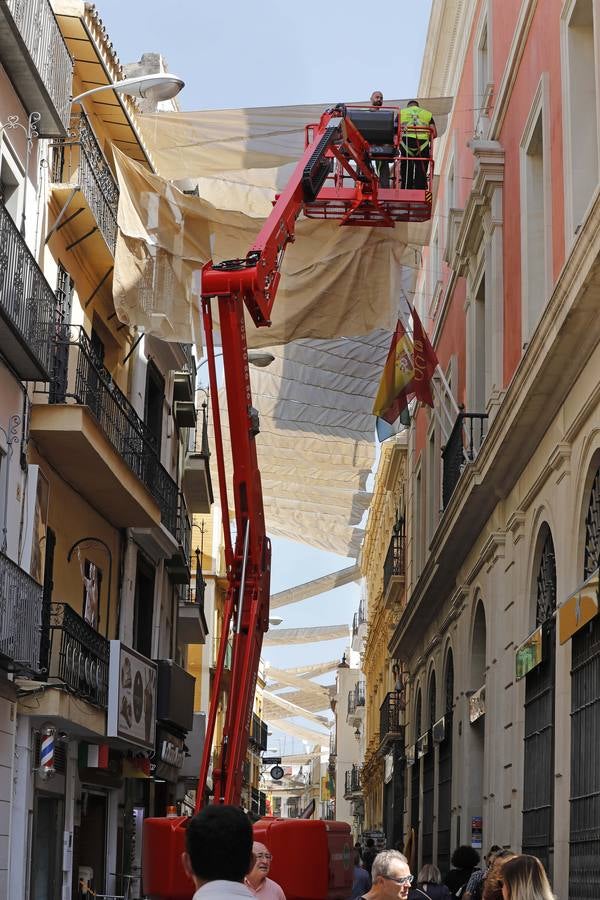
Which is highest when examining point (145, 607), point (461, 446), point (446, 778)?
point (461, 446)

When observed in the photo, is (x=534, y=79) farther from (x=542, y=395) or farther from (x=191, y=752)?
(x=191, y=752)

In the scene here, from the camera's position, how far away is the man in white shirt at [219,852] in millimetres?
3998

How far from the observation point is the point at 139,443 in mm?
21562

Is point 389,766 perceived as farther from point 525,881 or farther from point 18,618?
point 525,881

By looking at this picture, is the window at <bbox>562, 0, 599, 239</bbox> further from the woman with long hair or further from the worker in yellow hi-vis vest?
the woman with long hair

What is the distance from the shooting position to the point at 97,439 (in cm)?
1831

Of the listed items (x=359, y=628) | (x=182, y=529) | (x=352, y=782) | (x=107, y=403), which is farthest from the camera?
(x=359, y=628)

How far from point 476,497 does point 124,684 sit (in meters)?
5.55

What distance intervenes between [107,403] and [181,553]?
746 centimetres

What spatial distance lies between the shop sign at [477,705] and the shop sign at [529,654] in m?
3.12

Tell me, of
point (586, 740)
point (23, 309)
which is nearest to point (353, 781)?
point (23, 309)

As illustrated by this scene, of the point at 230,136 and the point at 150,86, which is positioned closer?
the point at 150,86

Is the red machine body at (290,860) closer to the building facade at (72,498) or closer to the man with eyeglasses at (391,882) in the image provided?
the building facade at (72,498)

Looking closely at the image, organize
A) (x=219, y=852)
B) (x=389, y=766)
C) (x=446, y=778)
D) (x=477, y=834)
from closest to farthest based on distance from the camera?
(x=219, y=852) → (x=477, y=834) → (x=446, y=778) → (x=389, y=766)
